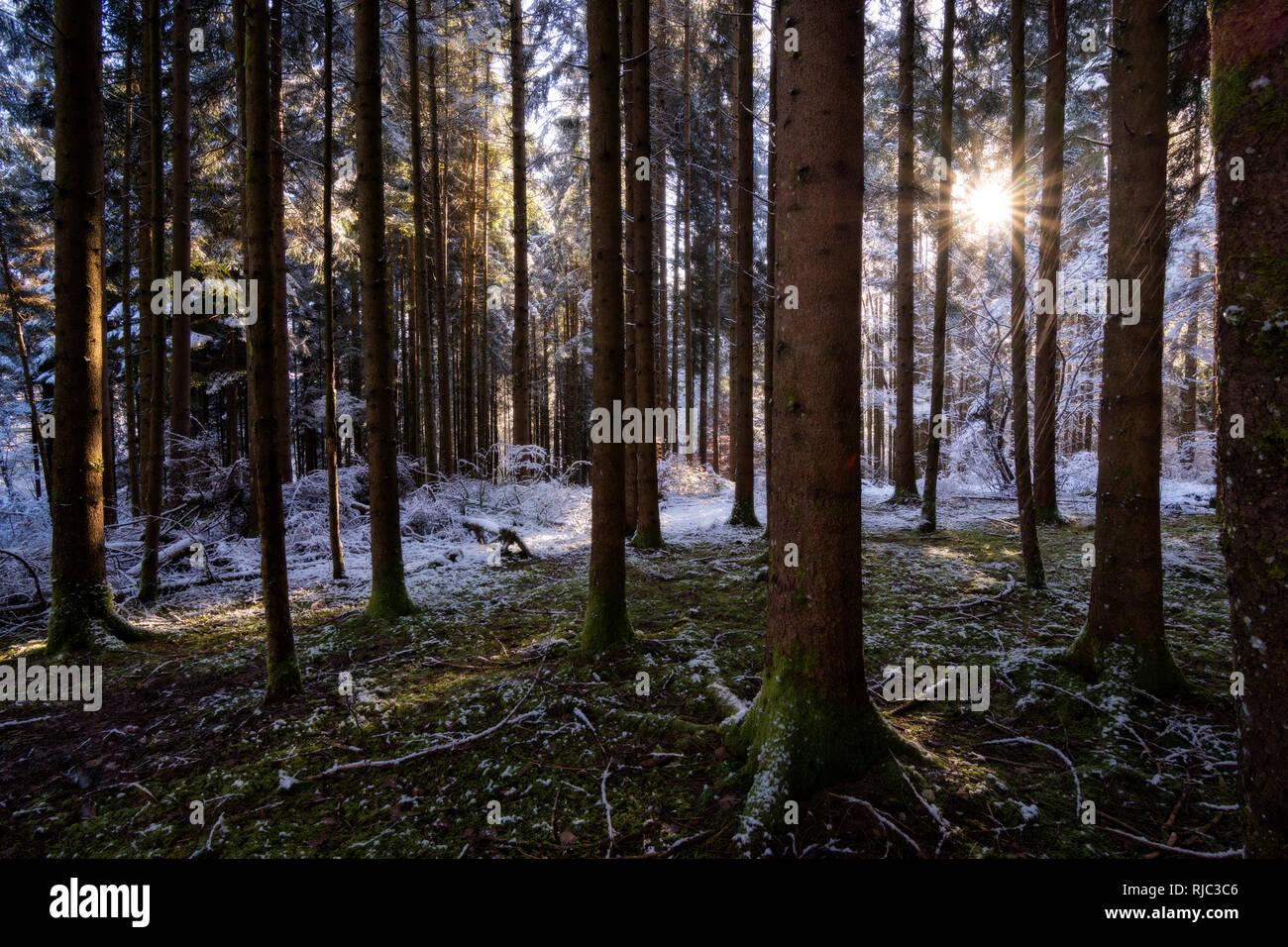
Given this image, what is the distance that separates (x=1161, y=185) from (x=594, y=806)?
5.83 m

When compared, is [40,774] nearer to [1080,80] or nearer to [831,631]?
[831,631]

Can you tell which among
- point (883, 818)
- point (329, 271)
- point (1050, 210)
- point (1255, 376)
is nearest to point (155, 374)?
point (329, 271)

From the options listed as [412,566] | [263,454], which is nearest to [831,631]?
[263,454]

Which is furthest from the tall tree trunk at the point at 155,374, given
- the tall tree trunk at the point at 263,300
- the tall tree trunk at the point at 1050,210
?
the tall tree trunk at the point at 1050,210

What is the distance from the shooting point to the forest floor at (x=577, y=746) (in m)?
2.67

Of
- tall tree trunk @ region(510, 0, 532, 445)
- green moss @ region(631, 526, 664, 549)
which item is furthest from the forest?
green moss @ region(631, 526, 664, 549)

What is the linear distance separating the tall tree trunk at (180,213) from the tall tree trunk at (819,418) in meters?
9.58

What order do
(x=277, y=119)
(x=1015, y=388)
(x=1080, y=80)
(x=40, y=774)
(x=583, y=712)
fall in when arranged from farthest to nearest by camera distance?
(x=1080, y=80), (x=277, y=119), (x=1015, y=388), (x=583, y=712), (x=40, y=774)

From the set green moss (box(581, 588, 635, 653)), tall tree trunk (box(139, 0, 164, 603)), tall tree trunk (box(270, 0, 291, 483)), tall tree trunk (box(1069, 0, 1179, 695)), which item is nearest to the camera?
tall tree trunk (box(1069, 0, 1179, 695))

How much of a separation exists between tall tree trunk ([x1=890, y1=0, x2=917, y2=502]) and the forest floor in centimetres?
775

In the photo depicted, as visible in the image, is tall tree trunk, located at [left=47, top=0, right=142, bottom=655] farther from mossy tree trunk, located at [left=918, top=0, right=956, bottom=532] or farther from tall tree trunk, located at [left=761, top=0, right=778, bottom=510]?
mossy tree trunk, located at [left=918, top=0, right=956, bottom=532]

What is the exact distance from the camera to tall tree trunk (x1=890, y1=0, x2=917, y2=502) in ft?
37.3
